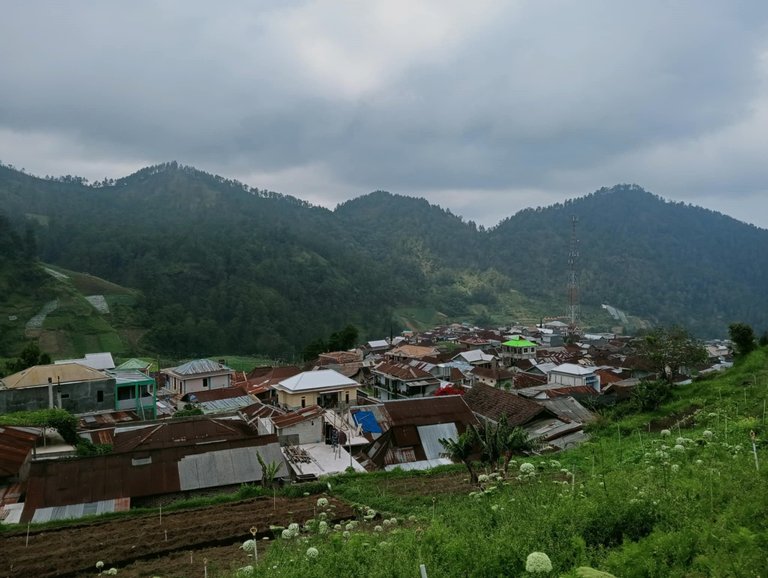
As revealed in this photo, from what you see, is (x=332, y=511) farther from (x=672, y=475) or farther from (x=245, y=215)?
(x=245, y=215)

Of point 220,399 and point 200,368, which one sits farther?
point 200,368

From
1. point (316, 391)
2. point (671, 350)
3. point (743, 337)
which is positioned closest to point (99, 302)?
point (316, 391)

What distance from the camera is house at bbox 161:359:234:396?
1727 inches

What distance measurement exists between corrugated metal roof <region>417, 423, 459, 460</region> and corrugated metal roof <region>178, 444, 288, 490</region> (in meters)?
6.65

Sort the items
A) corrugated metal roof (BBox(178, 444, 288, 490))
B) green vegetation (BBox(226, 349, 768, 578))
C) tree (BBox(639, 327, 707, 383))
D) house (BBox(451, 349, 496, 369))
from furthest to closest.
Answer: house (BBox(451, 349, 496, 369)), tree (BBox(639, 327, 707, 383)), corrugated metal roof (BBox(178, 444, 288, 490)), green vegetation (BBox(226, 349, 768, 578))

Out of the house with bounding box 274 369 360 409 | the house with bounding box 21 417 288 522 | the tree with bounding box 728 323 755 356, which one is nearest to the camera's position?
the house with bounding box 21 417 288 522

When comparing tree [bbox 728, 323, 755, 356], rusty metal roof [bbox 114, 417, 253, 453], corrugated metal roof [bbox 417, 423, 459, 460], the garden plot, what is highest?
the garden plot

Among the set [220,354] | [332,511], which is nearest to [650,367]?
[332,511]

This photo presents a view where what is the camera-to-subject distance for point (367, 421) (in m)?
24.6

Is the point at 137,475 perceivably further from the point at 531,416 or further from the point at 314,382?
the point at 531,416

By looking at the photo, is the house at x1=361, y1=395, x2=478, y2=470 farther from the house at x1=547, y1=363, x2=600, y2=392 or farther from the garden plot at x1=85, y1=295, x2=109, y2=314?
the garden plot at x1=85, y1=295, x2=109, y2=314

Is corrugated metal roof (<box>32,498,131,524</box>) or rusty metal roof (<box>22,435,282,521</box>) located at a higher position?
rusty metal roof (<box>22,435,282,521</box>)

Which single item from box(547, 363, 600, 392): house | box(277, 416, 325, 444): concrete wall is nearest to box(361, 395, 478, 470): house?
box(277, 416, 325, 444): concrete wall

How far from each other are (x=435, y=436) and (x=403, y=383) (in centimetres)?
2344
